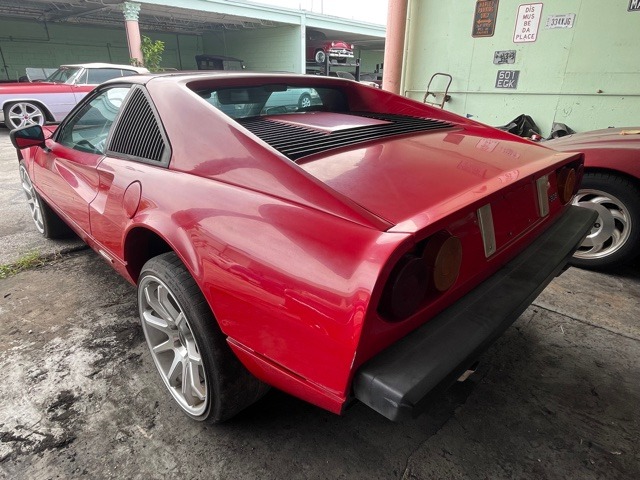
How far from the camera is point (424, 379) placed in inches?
43.2

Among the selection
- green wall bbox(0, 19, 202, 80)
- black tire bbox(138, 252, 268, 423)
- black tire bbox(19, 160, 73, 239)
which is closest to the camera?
black tire bbox(138, 252, 268, 423)

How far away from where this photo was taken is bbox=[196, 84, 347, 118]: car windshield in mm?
2156

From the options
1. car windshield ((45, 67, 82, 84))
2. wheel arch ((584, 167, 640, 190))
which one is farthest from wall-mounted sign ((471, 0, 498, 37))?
car windshield ((45, 67, 82, 84))

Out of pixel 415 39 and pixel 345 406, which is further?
pixel 415 39

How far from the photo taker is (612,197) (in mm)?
2961

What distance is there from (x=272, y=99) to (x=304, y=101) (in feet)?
0.99

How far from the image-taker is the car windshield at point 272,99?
216 cm

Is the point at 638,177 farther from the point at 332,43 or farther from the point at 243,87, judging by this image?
the point at 332,43

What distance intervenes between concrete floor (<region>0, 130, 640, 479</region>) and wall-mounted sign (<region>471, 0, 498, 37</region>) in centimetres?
509

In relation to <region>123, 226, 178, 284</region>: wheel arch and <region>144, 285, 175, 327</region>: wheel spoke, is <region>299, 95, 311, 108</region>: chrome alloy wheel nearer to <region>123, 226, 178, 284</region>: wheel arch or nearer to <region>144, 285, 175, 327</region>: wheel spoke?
<region>123, 226, 178, 284</region>: wheel arch

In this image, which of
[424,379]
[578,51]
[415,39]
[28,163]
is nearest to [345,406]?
[424,379]

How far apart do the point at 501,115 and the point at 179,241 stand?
6.09 metres

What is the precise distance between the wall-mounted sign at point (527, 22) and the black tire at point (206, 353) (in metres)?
6.07

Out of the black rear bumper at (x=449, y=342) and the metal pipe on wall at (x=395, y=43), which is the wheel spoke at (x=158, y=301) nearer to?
the black rear bumper at (x=449, y=342)
